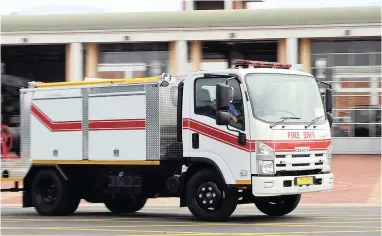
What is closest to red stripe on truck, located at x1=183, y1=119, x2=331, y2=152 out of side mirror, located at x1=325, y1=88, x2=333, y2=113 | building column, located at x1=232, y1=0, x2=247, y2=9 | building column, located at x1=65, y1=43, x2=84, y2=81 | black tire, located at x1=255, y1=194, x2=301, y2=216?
side mirror, located at x1=325, y1=88, x2=333, y2=113

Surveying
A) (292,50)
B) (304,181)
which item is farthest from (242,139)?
(292,50)

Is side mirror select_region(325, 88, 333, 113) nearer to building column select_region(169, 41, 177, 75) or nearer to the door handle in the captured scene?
the door handle

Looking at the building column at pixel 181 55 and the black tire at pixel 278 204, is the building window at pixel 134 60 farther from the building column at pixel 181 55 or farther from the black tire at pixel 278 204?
the black tire at pixel 278 204

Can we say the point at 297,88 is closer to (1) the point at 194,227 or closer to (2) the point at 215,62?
(1) the point at 194,227

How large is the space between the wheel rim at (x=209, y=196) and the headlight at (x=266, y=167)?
843mm

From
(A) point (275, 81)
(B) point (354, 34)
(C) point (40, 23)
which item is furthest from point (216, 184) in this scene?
(C) point (40, 23)

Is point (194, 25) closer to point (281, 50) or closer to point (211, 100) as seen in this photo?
point (281, 50)

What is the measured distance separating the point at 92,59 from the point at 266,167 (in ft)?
77.6

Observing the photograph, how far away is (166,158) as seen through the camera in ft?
51.5

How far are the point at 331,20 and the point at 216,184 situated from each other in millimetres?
20969

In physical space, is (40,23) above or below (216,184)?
above

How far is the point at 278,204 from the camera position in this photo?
16.5 metres

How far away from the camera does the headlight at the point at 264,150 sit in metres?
14.5

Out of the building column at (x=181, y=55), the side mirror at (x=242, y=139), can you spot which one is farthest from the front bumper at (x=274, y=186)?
the building column at (x=181, y=55)
